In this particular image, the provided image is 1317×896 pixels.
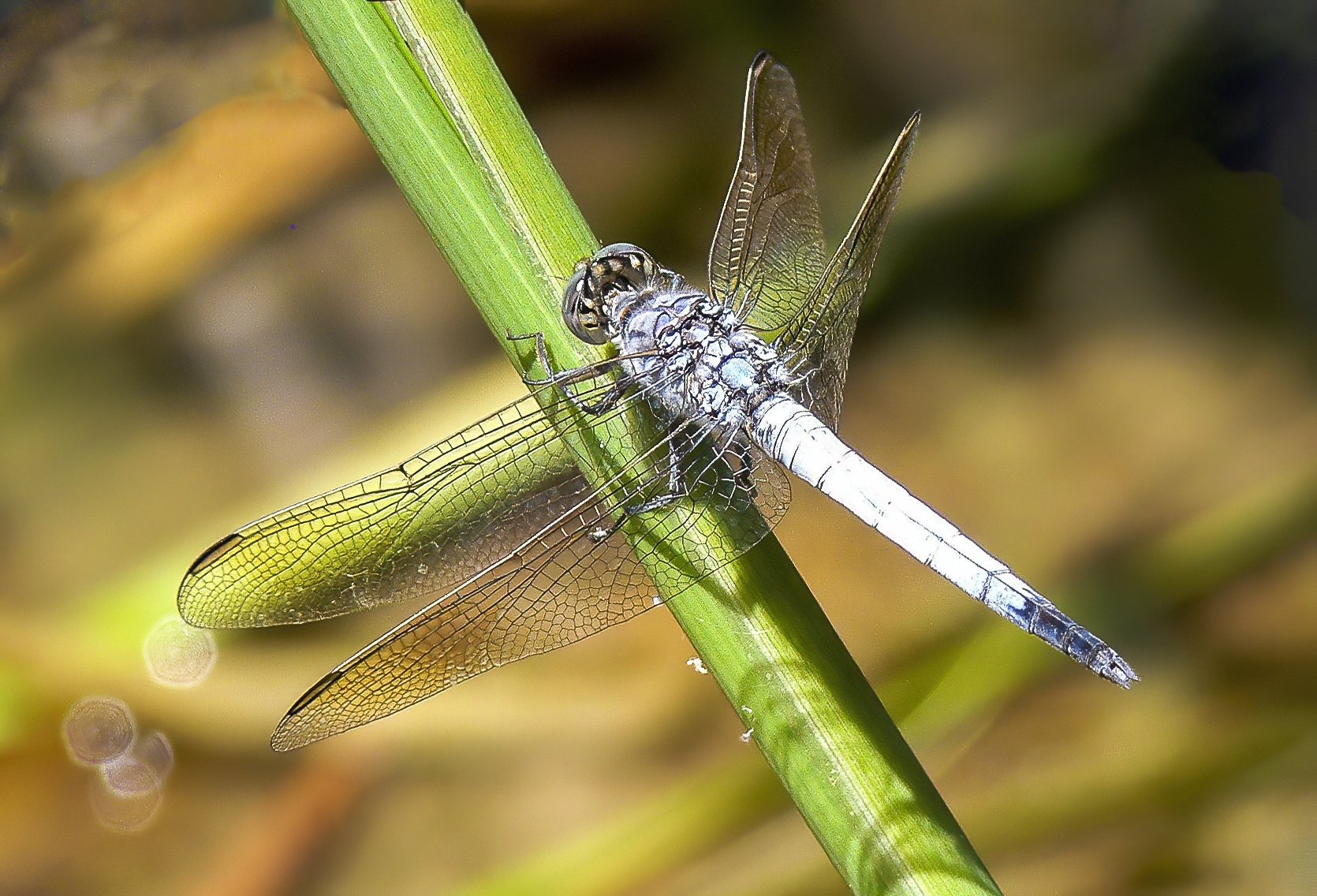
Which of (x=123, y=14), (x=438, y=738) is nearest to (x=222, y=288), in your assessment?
(x=123, y=14)

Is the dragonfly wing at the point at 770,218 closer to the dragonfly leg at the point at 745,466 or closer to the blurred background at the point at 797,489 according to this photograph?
the dragonfly leg at the point at 745,466

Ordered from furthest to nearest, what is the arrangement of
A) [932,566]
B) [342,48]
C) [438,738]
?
1. [438,738]
2. [932,566]
3. [342,48]

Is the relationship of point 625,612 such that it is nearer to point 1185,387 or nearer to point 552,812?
point 552,812

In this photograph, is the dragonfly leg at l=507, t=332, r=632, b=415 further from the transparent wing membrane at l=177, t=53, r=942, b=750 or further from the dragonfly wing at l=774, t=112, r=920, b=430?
the dragonfly wing at l=774, t=112, r=920, b=430

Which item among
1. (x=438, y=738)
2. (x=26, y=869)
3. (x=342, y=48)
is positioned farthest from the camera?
Result: (x=438, y=738)

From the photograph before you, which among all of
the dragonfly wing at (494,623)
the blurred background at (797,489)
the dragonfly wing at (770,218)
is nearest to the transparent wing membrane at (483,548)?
the dragonfly wing at (494,623)

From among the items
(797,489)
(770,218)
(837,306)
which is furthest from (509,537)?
(797,489)
